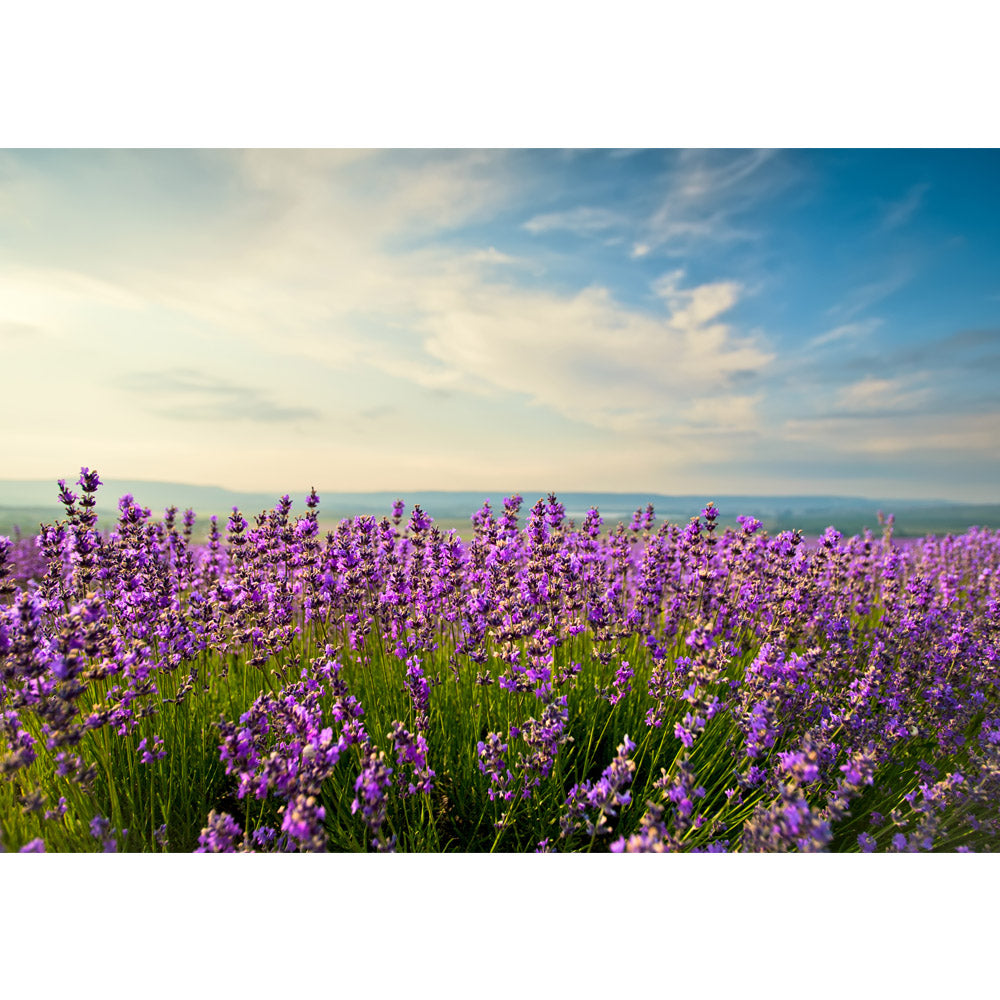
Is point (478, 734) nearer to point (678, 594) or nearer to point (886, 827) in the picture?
point (678, 594)

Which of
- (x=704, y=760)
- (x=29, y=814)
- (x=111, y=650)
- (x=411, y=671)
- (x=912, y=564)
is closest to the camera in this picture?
(x=29, y=814)

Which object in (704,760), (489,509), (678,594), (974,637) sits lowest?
(704,760)

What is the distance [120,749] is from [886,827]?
3.58 m

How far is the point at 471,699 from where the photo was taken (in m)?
2.87

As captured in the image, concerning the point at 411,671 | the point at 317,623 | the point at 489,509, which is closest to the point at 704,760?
the point at 411,671

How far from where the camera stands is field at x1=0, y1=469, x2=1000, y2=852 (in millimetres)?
1817

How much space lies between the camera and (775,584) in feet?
11.1

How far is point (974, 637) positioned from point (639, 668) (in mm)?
2401

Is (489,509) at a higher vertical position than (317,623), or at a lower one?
higher

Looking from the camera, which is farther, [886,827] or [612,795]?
[886,827]

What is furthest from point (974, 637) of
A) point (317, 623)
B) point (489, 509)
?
point (317, 623)

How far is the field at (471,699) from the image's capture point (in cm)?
182

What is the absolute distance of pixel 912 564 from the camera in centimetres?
621

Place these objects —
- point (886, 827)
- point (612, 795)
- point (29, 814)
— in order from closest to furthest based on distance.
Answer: point (612, 795) → point (29, 814) → point (886, 827)
